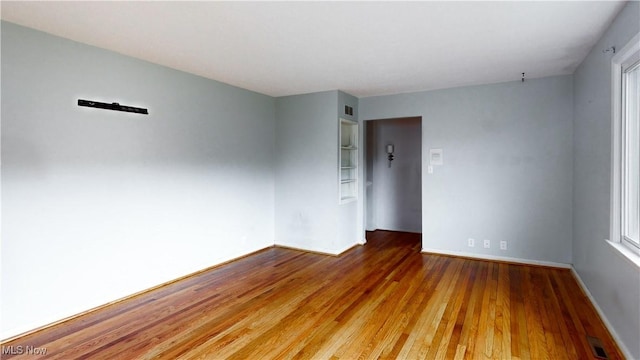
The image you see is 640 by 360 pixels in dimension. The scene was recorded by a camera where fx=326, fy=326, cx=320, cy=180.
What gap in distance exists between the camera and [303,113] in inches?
205

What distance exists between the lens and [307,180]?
5242 millimetres

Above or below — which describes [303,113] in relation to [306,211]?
above

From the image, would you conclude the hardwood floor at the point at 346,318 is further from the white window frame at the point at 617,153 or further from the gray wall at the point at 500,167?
the white window frame at the point at 617,153

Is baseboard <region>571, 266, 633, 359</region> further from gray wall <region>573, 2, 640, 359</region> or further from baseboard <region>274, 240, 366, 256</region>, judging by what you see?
baseboard <region>274, 240, 366, 256</region>

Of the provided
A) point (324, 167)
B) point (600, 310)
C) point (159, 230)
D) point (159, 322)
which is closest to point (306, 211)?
point (324, 167)

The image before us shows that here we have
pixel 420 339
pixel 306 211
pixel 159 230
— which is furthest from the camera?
pixel 306 211

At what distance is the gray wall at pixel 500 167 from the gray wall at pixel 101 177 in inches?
119

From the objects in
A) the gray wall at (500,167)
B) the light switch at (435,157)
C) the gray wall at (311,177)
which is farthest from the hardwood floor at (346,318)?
the light switch at (435,157)

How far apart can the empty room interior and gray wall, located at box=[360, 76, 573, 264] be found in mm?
26

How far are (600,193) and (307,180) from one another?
3570mm

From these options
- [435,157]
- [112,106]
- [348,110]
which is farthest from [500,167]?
[112,106]

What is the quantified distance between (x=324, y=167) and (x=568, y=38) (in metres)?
3.23

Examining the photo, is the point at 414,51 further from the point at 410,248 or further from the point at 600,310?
the point at 410,248
